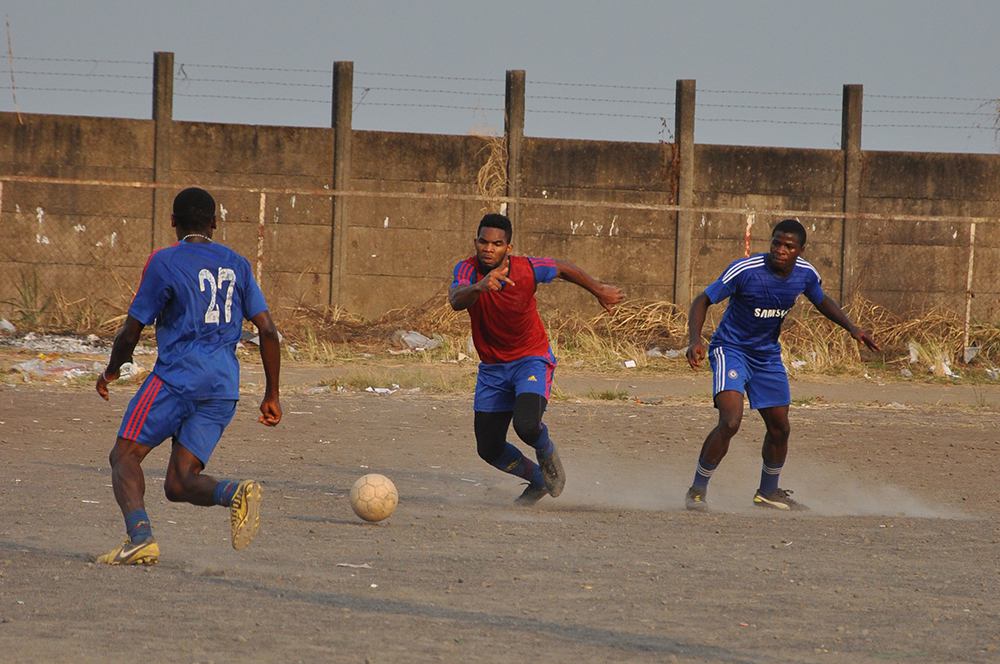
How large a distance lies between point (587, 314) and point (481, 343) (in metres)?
10.9

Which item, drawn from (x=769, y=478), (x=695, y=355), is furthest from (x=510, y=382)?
(x=769, y=478)

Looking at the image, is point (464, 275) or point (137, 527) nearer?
point (137, 527)

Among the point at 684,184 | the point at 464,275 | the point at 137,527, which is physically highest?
the point at 684,184

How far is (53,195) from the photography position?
18.9m

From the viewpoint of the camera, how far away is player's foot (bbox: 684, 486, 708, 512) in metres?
8.84

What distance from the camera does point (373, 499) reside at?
25.2ft

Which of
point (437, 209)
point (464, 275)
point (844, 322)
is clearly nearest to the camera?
point (464, 275)

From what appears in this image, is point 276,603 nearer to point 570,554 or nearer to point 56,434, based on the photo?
point 570,554

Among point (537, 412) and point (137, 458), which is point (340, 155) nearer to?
point (537, 412)

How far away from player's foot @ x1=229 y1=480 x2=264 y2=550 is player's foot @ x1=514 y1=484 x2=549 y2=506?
2.85 metres

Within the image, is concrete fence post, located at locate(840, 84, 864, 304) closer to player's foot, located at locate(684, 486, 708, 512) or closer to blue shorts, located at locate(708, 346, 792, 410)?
blue shorts, located at locate(708, 346, 792, 410)

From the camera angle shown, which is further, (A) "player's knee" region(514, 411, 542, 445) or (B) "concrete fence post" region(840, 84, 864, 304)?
(B) "concrete fence post" region(840, 84, 864, 304)

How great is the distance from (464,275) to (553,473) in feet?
4.39

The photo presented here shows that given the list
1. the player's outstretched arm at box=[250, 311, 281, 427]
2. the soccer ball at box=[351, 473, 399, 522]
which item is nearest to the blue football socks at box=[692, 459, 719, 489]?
the soccer ball at box=[351, 473, 399, 522]
